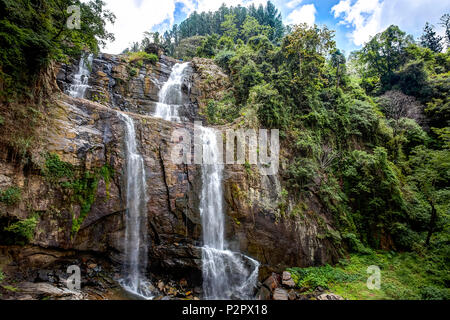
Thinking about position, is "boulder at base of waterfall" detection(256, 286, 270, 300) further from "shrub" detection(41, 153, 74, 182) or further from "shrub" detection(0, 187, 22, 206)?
"shrub" detection(0, 187, 22, 206)

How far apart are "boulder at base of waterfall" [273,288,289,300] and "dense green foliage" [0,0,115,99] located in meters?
12.4

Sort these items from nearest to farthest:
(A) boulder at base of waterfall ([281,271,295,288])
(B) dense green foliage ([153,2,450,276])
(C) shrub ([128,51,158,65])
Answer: (A) boulder at base of waterfall ([281,271,295,288]) → (B) dense green foliage ([153,2,450,276]) → (C) shrub ([128,51,158,65])

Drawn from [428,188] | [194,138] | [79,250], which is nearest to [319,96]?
[428,188]

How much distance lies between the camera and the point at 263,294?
909 cm

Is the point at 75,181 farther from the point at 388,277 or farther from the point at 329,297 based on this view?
the point at 388,277

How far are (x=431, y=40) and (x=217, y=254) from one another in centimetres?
3609

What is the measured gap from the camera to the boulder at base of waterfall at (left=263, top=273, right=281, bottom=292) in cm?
950

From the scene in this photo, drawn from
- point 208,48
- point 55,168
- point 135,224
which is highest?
point 208,48

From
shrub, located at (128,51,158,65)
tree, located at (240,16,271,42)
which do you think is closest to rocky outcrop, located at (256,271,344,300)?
shrub, located at (128,51,158,65)

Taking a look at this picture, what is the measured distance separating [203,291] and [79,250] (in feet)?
17.2

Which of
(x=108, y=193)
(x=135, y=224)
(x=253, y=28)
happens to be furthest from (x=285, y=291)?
(x=253, y=28)

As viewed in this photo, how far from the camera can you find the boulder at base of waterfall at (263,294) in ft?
29.2

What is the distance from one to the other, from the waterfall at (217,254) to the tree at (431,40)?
32.1 meters

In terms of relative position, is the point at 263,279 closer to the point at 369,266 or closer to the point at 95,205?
the point at 369,266
